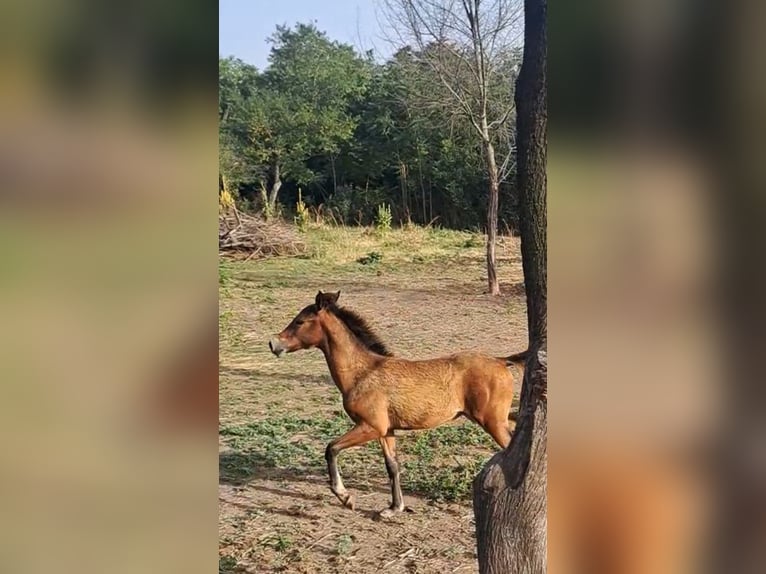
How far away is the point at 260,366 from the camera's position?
2.64 meters

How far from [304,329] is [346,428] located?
1.20ft

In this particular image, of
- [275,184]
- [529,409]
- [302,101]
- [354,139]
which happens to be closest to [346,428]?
[529,409]

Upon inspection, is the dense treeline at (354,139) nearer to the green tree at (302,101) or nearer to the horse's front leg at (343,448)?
the green tree at (302,101)

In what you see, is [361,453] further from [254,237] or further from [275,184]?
[275,184]

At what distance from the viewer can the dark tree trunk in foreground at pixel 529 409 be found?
2559 millimetres

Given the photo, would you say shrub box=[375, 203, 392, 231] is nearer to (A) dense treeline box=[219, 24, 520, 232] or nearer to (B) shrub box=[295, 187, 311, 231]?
(A) dense treeline box=[219, 24, 520, 232]

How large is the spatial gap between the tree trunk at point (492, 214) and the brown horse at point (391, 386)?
0.25 m

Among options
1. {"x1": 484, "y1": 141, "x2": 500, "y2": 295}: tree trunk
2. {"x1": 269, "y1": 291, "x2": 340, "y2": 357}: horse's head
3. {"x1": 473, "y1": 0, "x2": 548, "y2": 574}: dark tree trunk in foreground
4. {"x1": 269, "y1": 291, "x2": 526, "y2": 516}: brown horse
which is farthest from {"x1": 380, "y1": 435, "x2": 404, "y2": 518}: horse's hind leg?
{"x1": 484, "y1": 141, "x2": 500, "y2": 295}: tree trunk
